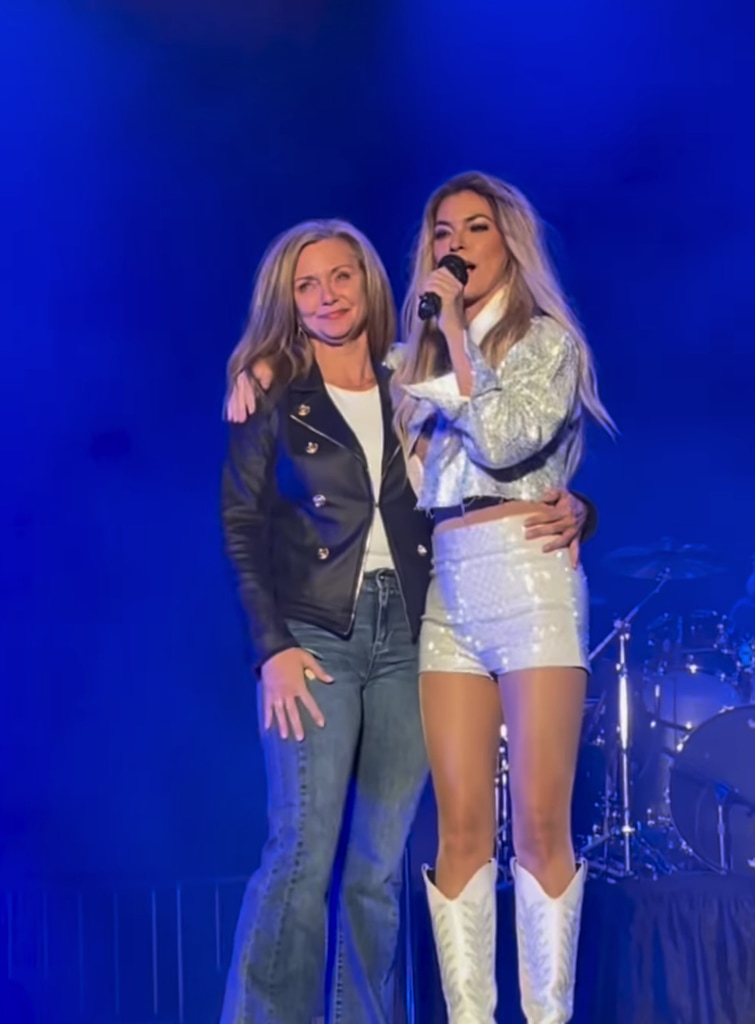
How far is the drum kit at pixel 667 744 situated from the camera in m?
3.39

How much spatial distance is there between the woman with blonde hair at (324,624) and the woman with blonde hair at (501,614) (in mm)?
88

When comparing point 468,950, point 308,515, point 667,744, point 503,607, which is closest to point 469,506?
point 503,607

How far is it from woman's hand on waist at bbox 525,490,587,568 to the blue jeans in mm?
270

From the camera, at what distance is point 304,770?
6.95ft

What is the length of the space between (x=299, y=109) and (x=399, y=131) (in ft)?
0.84

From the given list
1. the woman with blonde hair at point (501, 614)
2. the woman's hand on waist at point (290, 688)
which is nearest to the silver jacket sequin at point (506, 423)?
the woman with blonde hair at point (501, 614)

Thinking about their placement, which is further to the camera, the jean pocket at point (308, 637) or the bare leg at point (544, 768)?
the jean pocket at point (308, 637)

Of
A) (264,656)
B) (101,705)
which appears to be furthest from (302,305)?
(101,705)

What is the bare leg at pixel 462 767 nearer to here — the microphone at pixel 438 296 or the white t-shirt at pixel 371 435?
the white t-shirt at pixel 371 435

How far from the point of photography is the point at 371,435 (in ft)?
7.63

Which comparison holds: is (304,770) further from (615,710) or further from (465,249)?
(615,710)

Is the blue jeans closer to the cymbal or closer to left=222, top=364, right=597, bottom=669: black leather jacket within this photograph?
left=222, top=364, right=597, bottom=669: black leather jacket

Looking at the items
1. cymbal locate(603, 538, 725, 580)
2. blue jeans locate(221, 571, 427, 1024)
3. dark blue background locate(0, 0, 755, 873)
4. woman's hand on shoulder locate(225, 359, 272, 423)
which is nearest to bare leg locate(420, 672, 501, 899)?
blue jeans locate(221, 571, 427, 1024)

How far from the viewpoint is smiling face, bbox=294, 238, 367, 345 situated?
7.70 ft
